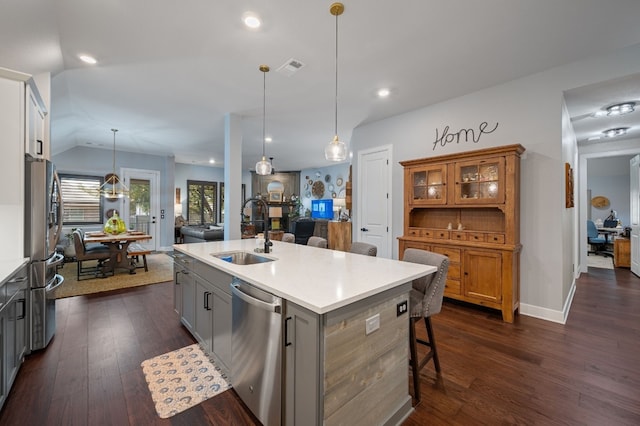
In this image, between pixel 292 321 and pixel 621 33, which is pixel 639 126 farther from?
pixel 292 321

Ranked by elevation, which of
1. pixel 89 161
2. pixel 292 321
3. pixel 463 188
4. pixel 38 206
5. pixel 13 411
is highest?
pixel 89 161

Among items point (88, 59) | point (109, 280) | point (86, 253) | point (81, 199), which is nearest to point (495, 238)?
point (88, 59)

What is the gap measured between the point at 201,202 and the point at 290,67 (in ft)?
26.6

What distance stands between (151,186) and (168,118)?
398 centimetres

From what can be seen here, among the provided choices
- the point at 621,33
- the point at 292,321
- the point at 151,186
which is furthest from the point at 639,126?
the point at 151,186

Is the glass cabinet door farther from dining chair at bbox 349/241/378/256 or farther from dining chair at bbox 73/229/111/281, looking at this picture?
dining chair at bbox 73/229/111/281

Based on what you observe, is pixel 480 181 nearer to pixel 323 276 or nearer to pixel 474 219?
pixel 474 219

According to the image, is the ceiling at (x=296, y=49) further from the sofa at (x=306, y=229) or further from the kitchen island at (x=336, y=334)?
the sofa at (x=306, y=229)

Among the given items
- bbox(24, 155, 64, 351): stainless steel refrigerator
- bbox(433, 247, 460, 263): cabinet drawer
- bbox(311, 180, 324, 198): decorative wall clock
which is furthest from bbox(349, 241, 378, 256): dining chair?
bbox(311, 180, 324, 198): decorative wall clock

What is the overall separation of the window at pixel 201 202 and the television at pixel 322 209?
375 centimetres

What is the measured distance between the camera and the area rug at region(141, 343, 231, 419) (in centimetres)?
182

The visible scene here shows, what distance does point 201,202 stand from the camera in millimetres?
9984

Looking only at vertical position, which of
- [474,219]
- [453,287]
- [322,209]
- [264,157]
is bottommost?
[453,287]

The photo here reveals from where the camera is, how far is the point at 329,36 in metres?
2.50
